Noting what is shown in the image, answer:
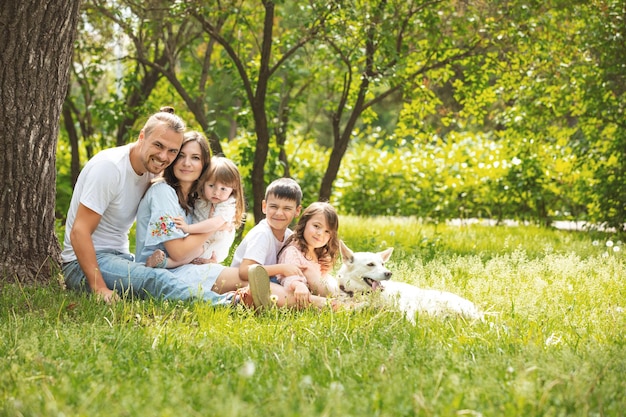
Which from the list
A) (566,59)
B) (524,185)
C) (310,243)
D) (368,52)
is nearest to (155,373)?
(310,243)

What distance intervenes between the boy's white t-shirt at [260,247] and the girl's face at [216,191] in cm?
30

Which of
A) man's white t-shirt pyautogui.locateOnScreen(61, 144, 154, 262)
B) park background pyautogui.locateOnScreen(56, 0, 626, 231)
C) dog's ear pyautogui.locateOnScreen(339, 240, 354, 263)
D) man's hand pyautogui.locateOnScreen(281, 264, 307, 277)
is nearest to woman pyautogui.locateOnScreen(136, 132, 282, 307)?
man's white t-shirt pyautogui.locateOnScreen(61, 144, 154, 262)

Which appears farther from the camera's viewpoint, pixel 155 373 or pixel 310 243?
pixel 310 243

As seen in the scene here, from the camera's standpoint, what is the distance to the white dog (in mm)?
4039

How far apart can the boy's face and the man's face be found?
0.75 meters

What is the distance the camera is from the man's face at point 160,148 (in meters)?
4.36

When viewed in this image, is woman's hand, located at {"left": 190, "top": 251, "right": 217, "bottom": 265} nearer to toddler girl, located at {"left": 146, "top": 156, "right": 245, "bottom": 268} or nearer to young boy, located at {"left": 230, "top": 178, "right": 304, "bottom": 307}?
toddler girl, located at {"left": 146, "top": 156, "right": 245, "bottom": 268}

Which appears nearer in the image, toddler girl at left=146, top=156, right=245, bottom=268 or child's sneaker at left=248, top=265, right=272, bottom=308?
child's sneaker at left=248, top=265, right=272, bottom=308

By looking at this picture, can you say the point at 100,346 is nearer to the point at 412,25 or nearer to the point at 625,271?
the point at 625,271

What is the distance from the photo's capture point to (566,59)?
28.2 feet

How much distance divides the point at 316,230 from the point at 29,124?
1.98 m

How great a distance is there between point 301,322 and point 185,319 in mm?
640

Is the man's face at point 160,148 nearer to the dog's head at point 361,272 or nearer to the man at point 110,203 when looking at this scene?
the man at point 110,203

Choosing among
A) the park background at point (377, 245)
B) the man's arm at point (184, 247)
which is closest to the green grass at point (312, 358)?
the park background at point (377, 245)
